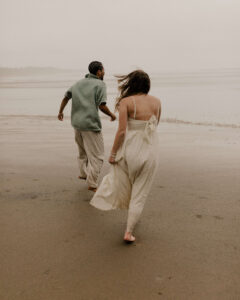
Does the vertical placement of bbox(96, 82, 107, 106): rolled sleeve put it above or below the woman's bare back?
below

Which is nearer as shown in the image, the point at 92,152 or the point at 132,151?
the point at 132,151

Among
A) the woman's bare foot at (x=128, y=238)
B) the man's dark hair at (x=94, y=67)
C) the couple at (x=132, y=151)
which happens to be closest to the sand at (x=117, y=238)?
the woman's bare foot at (x=128, y=238)

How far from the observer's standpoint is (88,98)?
5.17 metres

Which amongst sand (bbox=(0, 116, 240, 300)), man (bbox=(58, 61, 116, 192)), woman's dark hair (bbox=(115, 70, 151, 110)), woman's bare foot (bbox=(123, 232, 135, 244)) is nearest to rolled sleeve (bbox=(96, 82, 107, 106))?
man (bbox=(58, 61, 116, 192))

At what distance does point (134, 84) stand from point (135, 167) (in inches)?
32.5

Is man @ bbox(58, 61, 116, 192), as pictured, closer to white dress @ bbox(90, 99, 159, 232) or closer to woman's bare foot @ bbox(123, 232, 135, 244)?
white dress @ bbox(90, 99, 159, 232)

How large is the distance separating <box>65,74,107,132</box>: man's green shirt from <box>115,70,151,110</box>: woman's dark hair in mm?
1575

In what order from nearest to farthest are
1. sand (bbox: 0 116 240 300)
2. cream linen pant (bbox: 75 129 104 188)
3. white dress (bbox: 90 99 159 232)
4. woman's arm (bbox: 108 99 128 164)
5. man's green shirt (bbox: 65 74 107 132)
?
sand (bbox: 0 116 240 300)
woman's arm (bbox: 108 99 128 164)
white dress (bbox: 90 99 159 232)
man's green shirt (bbox: 65 74 107 132)
cream linen pant (bbox: 75 129 104 188)

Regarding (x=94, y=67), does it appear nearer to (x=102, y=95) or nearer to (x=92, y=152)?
(x=102, y=95)

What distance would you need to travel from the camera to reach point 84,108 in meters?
5.19

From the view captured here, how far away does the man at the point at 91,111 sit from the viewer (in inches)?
203

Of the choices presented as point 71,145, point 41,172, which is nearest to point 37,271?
point 41,172

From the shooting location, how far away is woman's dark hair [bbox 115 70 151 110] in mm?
3479

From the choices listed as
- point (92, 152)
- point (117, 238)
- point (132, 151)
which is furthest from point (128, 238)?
point (92, 152)
